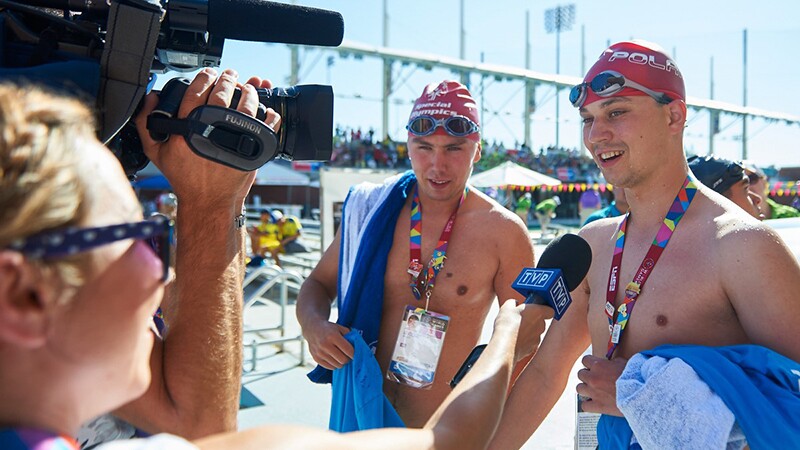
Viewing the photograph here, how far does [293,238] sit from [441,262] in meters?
9.49

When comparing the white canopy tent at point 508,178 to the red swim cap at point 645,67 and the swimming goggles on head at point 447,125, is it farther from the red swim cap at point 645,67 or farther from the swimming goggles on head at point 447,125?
the red swim cap at point 645,67

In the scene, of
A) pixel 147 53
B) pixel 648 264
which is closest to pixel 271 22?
pixel 147 53

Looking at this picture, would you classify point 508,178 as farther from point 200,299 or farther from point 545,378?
point 200,299

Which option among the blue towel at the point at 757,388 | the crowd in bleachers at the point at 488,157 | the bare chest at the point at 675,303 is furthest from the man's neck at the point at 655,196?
the crowd in bleachers at the point at 488,157

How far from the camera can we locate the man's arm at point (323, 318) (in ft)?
8.34

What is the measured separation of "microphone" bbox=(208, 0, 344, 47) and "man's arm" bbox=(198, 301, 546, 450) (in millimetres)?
884

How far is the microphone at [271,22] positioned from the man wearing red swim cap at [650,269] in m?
1.04

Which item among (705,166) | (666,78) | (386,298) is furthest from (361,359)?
(705,166)

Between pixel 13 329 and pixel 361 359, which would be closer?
pixel 13 329

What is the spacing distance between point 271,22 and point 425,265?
5.07 feet

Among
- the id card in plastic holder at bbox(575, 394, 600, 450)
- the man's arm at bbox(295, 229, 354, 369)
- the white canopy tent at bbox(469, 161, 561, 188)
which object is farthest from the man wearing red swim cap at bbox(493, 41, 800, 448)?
the white canopy tent at bbox(469, 161, 561, 188)

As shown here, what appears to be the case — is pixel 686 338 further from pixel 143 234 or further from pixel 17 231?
pixel 17 231

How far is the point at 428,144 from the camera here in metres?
2.90

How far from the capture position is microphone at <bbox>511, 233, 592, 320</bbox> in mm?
1604
